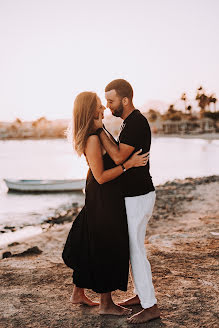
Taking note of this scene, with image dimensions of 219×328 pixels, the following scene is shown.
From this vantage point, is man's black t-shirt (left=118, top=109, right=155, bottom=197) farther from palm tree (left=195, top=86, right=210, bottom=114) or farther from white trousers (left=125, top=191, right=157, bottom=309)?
palm tree (left=195, top=86, right=210, bottom=114)

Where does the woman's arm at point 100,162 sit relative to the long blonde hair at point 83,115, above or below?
below

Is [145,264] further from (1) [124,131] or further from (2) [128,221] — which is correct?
(1) [124,131]

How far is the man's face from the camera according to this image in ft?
11.4

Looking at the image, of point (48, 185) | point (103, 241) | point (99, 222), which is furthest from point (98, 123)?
point (48, 185)

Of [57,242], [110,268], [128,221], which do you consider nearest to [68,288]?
[110,268]

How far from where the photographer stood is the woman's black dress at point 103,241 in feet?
11.8

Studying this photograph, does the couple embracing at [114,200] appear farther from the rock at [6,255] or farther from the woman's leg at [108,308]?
the rock at [6,255]

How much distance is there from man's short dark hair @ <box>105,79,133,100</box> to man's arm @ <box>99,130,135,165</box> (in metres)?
0.43

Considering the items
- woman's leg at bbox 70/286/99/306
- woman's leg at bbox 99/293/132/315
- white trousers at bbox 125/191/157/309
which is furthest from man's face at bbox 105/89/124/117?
woman's leg at bbox 70/286/99/306

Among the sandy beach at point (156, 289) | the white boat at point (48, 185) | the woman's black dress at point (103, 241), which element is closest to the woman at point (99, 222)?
the woman's black dress at point (103, 241)

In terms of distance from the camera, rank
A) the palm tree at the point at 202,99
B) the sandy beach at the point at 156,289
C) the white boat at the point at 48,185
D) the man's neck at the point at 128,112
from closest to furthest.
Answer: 1. the man's neck at the point at 128,112
2. the sandy beach at the point at 156,289
3. the white boat at the point at 48,185
4. the palm tree at the point at 202,99

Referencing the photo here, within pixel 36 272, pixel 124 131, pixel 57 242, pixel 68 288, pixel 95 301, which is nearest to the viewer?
pixel 124 131

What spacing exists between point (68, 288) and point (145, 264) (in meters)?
1.59

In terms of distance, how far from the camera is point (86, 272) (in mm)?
3787
